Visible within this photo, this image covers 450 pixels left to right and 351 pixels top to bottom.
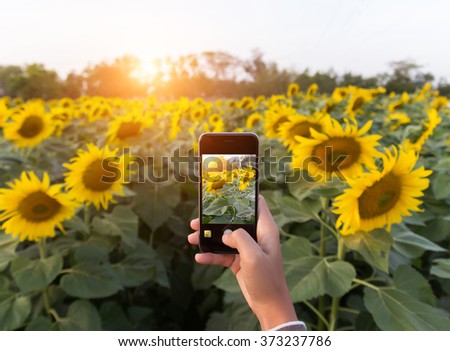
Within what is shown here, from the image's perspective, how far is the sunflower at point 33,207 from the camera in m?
1.36

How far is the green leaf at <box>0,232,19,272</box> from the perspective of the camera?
143 centimetres

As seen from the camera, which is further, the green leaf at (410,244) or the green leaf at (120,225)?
the green leaf at (120,225)

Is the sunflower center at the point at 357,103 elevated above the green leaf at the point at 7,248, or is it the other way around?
the sunflower center at the point at 357,103

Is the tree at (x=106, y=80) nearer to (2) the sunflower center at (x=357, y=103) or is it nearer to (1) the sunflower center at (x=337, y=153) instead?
(2) the sunflower center at (x=357, y=103)

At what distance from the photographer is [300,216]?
140 centimetres

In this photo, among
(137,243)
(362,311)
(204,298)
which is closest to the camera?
(362,311)

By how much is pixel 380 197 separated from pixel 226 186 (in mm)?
467

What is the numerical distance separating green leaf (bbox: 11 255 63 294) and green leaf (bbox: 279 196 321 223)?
2.43ft

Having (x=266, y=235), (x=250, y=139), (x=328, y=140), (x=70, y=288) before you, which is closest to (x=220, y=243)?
(x=266, y=235)

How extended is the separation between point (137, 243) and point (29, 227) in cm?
48

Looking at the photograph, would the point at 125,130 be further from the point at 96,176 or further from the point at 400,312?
the point at 400,312

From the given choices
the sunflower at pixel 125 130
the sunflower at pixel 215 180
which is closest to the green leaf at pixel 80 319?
the sunflower at pixel 215 180

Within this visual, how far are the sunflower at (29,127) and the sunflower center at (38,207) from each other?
106 centimetres
